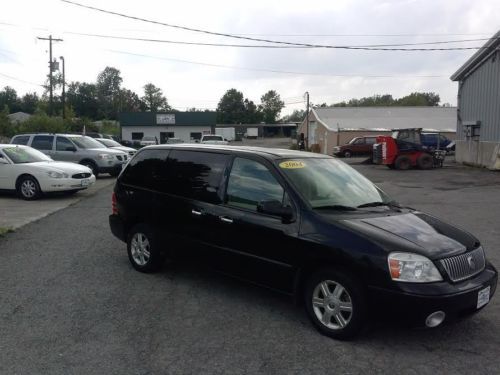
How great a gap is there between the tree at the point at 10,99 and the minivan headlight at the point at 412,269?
4783 inches

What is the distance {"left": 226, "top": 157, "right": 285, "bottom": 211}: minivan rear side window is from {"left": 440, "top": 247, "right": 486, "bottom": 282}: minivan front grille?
159 cm

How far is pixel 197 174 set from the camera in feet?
18.5

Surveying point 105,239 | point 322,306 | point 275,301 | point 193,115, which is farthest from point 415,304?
point 193,115

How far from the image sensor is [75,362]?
380 centimetres

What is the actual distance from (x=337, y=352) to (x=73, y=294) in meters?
3.00

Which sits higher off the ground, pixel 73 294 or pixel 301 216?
pixel 301 216

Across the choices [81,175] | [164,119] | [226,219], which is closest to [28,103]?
[164,119]

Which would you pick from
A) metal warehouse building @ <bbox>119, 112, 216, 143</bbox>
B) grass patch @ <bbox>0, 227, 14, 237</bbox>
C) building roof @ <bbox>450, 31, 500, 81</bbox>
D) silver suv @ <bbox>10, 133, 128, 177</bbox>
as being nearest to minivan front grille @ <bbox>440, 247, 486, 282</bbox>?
grass patch @ <bbox>0, 227, 14, 237</bbox>

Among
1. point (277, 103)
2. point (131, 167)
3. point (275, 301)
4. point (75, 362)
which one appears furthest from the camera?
point (277, 103)

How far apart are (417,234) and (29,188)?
11543 mm

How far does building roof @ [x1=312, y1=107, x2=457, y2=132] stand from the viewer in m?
48.8

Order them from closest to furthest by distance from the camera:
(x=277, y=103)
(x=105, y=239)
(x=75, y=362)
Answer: (x=75, y=362) → (x=105, y=239) → (x=277, y=103)

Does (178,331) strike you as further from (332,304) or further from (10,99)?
(10,99)

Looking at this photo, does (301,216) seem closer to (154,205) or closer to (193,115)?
(154,205)
